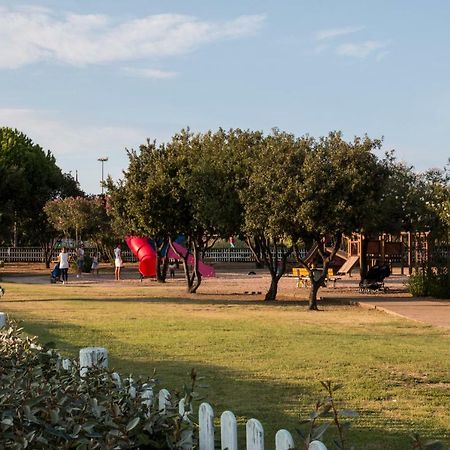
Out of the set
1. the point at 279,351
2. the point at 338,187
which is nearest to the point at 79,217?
the point at 338,187

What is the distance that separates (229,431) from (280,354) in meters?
7.27

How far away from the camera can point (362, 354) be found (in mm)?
10602

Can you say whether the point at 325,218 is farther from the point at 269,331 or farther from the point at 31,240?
the point at 31,240

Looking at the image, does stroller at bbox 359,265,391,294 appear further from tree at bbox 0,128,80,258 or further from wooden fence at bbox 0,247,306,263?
wooden fence at bbox 0,247,306,263

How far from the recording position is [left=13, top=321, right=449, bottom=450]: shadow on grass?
6098mm

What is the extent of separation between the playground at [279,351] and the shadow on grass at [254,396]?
1 centimetres

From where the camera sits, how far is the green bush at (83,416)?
3.21 meters

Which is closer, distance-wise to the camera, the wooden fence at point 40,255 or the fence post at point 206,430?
the fence post at point 206,430

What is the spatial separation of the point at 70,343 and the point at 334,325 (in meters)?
5.66

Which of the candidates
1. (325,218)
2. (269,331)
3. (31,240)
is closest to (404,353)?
(269,331)

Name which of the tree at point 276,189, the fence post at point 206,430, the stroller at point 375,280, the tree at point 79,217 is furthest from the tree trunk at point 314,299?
the tree at point 79,217

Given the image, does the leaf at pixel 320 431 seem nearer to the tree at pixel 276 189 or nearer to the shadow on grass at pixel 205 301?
the tree at pixel 276 189

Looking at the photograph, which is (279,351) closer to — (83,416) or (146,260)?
(83,416)

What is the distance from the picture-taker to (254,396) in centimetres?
768
